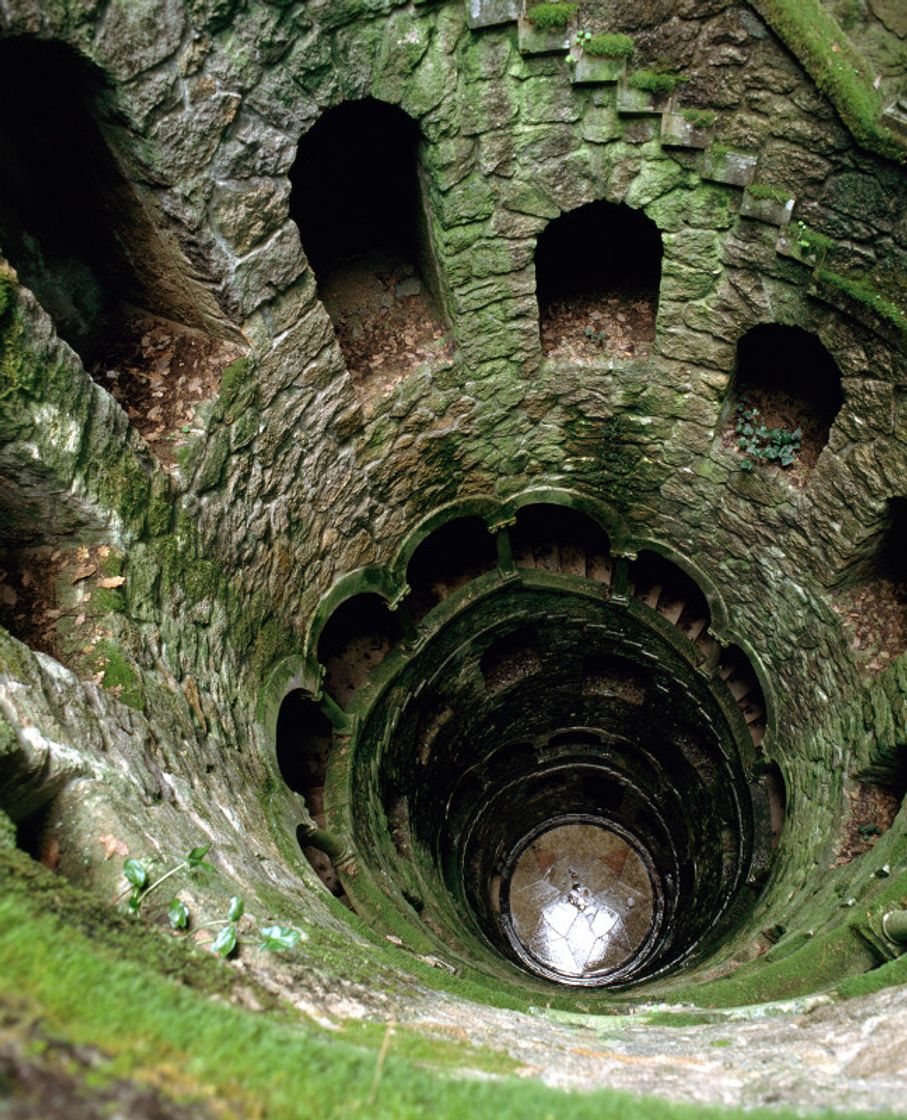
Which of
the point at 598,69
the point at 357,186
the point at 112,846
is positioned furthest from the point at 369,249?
the point at 112,846

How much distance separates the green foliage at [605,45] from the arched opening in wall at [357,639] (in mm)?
5077

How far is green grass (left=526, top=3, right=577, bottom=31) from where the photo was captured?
494cm

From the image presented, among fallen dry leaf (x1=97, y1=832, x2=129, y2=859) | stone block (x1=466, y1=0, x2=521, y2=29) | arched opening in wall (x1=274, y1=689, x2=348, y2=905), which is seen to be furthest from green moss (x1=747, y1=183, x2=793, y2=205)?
fallen dry leaf (x1=97, y1=832, x2=129, y2=859)

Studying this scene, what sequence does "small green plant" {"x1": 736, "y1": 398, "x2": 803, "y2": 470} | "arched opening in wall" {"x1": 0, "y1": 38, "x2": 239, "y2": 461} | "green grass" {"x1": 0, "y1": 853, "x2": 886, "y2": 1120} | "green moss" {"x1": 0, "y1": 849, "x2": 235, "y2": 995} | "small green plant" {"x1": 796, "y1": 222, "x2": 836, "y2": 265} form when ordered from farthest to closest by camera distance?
1. "small green plant" {"x1": 736, "y1": 398, "x2": 803, "y2": 470}
2. "small green plant" {"x1": 796, "y1": 222, "x2": 836, "y2": 265}
3. "arched opening in wall" {"x1": 0, "y1": 38, "x2": 239, "y2": 461}
4. "green moss" {"x1": 0, "y1": 849, "x2": 235, "y2": 995}
5. "green grass" {"x1": 0, "y1": 853, "x2": 886, "y2": 1120}

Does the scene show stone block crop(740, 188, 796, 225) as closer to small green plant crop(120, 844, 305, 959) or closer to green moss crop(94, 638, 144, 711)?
green moss crop(94, 638, 144, 711)

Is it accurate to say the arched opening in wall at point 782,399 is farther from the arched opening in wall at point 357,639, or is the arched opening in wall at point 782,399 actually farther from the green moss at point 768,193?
the arched opening in wall at point 357,639

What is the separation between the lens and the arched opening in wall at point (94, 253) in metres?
4.25

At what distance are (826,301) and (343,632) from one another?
543 centimetres

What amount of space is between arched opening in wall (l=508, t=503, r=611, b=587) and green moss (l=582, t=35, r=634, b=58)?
4.94 metres

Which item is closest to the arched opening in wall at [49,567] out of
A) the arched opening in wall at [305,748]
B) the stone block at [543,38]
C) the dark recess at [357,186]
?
the arched opening in wall at [305,748]

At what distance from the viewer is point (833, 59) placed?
4.55m

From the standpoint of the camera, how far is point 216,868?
138 inches

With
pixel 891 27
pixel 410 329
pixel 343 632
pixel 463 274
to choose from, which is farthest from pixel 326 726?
pixel 891 27

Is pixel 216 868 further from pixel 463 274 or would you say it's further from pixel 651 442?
pixel 651 442
